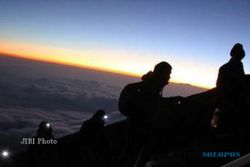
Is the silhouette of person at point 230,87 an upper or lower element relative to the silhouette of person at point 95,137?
upper

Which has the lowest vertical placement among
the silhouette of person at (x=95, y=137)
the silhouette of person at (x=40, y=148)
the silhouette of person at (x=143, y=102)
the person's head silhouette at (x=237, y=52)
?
the silhouette of person at (x=40, y=148)

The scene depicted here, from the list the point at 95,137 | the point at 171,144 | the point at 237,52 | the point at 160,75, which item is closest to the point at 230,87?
the point at 237,52

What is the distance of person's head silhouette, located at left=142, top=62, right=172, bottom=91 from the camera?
5.70 metres

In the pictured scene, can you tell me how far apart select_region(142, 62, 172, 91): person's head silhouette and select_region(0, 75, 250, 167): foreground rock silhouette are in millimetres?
2040

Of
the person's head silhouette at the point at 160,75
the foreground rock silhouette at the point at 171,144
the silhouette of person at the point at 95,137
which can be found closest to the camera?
the person's head silhouette at the point at 160,75

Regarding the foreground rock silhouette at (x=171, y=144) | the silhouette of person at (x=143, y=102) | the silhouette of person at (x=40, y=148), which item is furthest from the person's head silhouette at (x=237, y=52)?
the silhouette of person at (x=40, y=148)

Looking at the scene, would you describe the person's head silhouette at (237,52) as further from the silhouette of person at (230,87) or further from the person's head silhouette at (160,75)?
the person's head silhouette at (160,75)

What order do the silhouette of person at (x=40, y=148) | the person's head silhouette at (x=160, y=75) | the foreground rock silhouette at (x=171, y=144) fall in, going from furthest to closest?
the silhouette of person at (x=40, y=148) → the foreground rock silhouette at (x=171, y=144) → the person's head silhouette at (x=160, y=75)

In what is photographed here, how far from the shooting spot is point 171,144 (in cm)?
959

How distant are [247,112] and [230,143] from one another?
183 centimetres

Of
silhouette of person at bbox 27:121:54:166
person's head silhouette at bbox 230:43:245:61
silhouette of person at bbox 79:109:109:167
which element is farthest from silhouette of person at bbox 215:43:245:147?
silhouette of person at bbox 27:121:54:166

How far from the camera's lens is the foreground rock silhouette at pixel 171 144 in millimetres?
7258

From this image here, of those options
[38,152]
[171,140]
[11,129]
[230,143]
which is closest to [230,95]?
[230,143]

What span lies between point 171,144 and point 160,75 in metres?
4.44
